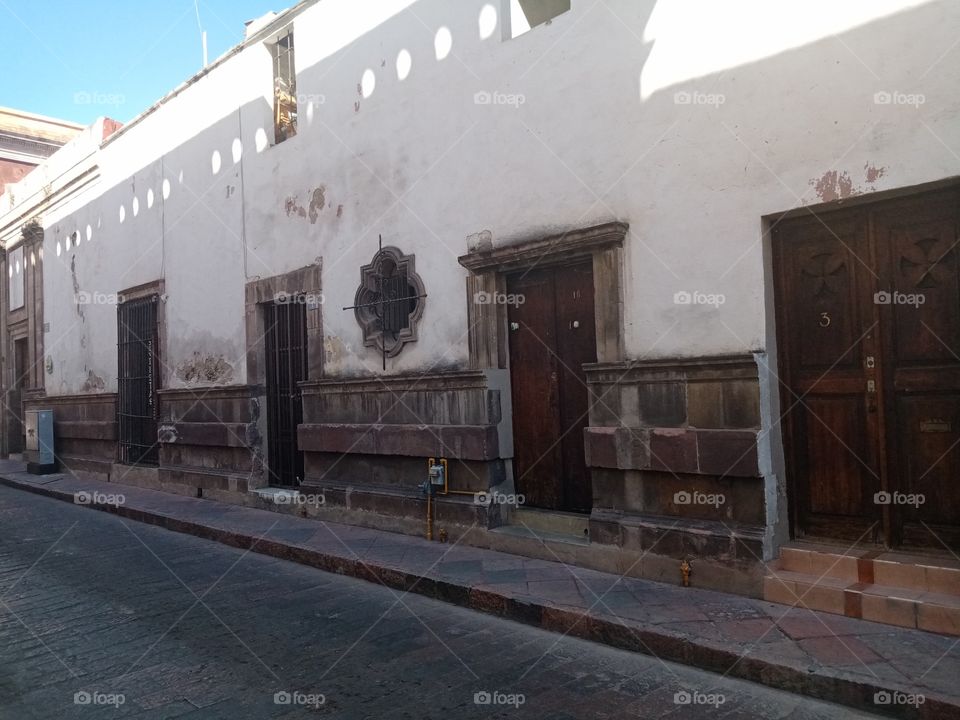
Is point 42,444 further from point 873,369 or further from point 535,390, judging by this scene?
point 873,369

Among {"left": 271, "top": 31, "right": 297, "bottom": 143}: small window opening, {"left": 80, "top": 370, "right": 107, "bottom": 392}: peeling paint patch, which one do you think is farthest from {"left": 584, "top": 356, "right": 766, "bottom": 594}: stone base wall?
{"left": 80, "top": 370, "right": 107, "bottom": 392}: peeling paint patch

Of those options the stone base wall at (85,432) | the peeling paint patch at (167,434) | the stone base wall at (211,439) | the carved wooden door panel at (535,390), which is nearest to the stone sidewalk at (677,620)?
the carved wooden door panel at (535,390)

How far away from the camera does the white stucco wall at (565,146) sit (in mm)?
4805

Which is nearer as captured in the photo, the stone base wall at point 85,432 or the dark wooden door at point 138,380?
the dark wooden door at point 138,380

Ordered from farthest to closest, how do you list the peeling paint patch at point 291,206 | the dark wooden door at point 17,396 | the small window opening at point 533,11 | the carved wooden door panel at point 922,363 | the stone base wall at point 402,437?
the dark wooden door at point 17,396, the peeling paint patch at point 291,206, the small window opening at point 533,11, the stone base wall at point 402,437, the carved wooden door panel at point 922,363

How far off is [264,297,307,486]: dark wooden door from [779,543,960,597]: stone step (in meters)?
6.40

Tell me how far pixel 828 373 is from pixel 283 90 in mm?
8149

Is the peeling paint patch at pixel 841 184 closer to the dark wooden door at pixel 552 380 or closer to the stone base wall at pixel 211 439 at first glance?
the dark wooden door at pixel 552 380

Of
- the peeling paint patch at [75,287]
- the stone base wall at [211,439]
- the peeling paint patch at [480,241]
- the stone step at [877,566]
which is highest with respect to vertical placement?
the peeling paint patch at [75,287]

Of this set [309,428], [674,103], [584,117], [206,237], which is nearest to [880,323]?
[674,103]

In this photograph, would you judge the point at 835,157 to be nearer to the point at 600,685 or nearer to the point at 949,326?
the point at 949,326

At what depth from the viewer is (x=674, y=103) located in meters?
5.66

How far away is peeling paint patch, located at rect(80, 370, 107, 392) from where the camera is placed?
1405 cm

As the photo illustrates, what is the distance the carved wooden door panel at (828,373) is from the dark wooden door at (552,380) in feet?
5.60
